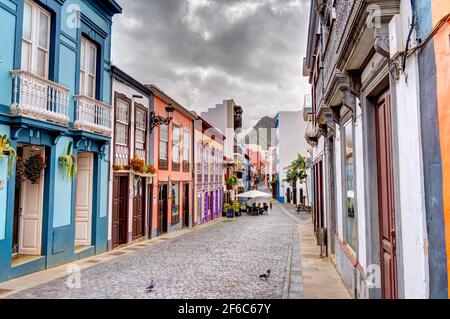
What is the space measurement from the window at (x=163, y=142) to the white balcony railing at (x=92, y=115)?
4915mm

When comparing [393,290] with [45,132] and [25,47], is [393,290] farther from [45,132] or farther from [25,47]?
[25,47]

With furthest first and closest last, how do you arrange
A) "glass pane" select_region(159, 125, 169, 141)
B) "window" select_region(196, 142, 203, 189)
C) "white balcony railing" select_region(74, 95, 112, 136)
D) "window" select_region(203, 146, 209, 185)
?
"window" select_region(203, 146, 209, 185)
"window" select_region(196, 142, 203, 189)
"glass pane" select_region(159, 125, 169, 141)
"white balcony railing" select_region(74, 95, 112, 136)

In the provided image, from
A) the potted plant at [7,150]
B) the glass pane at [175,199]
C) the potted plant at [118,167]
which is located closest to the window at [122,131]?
the potted plant at [118,167]

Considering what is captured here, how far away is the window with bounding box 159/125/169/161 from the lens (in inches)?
639

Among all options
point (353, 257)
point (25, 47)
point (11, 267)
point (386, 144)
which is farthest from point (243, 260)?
point (25, 47)

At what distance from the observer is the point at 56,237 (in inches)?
349

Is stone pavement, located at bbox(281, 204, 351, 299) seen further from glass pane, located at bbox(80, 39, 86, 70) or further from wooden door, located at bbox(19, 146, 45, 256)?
glass pane, located at bbox(80, 39, 86, 70)

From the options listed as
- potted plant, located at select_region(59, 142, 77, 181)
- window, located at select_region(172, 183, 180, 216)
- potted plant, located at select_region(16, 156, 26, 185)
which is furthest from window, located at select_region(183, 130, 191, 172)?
potted plant, located at select_region(16, 156, 26, 185)

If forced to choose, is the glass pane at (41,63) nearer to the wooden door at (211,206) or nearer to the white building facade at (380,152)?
the white building facade at (380,152)

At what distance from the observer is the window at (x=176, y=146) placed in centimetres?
1828

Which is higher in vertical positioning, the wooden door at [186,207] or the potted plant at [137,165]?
the potted plant at [137,165]

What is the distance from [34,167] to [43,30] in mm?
3326

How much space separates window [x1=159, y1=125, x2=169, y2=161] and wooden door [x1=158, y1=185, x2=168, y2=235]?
4.64 ft
